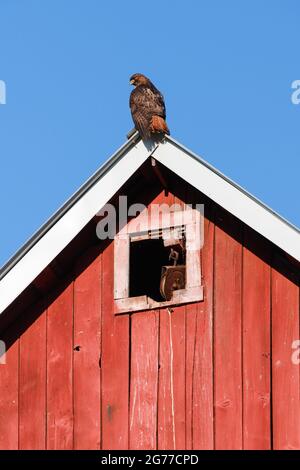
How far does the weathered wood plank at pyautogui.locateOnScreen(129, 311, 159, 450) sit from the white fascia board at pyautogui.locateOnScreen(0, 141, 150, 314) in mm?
726

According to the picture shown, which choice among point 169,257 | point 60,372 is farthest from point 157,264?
point 60,372

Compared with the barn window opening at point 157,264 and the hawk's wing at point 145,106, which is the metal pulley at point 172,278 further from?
the hawk's wing at point 145,106

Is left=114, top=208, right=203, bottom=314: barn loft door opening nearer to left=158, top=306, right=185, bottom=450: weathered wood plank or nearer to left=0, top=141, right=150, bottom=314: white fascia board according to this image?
left=158, top=306, right=185, bottom=450: weathered wood plank

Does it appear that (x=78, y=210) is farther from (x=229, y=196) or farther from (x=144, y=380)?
(x=144, y=380)

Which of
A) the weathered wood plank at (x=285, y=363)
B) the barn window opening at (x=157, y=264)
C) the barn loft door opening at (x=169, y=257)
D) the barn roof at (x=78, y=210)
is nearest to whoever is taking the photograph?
the weathered wood plank at (x=285, y=363)

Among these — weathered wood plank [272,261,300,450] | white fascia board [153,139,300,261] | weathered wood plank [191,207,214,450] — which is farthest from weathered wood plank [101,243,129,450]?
weathered wood plank [272,261,300,450]

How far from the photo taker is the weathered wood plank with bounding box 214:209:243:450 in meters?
10.2

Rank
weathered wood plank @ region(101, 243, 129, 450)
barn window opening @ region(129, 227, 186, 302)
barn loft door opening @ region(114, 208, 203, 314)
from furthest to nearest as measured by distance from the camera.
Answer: barn window opening @ region(129, 227, 186, 302), barn loft door opening @ region(114, 208, 203, 314), weathered wood plank @ region(101, 243, 129, 450)

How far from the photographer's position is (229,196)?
1041 centimetres

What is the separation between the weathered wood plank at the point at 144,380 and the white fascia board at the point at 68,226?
726mm

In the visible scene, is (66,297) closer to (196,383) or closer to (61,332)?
(61,332)

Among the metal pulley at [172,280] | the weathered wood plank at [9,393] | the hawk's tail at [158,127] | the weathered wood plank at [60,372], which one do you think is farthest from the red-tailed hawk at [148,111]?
the weathered wood plank at [9,393]

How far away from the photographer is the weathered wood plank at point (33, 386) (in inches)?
424
